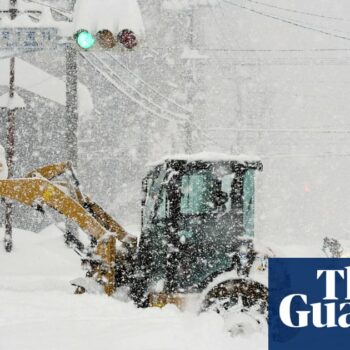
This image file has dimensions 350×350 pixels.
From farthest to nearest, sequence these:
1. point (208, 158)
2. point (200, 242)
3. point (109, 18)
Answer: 1. point (109, 18)
2. point (200, 242)
3. point (208, 158)

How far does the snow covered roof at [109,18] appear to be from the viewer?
8281mm

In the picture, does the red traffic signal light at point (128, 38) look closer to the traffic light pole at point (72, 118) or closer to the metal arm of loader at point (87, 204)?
the metal arm of loader at point (87, 204)

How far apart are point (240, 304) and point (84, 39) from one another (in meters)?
3.79

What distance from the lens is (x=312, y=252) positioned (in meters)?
26.6

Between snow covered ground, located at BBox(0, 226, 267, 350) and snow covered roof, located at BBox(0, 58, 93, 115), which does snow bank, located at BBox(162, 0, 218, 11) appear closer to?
snow covered roof, located at BBox(0, 58, 93, 115)

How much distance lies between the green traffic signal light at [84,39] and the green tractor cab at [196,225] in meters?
1.84

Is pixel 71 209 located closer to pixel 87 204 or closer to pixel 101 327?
pixel 87 204

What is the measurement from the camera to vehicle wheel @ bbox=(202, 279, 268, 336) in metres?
7.28

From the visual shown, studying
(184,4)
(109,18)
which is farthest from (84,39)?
(184,4)

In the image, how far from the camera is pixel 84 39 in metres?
8.20

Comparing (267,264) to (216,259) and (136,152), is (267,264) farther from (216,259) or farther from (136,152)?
(136,152)

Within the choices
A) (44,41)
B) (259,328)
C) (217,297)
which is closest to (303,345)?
(259,328)

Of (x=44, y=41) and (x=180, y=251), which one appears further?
(x=44, y=41)

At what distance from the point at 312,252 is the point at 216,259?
19.7 metres
